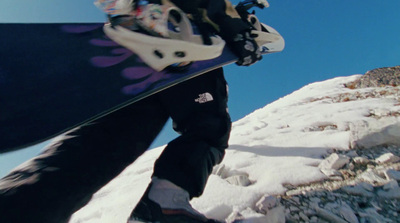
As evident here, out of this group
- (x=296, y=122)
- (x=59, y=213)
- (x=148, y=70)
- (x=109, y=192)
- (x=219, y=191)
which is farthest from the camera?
(x=296, y=122)

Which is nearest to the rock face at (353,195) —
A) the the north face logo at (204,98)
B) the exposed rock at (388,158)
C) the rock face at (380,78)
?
the exposed rock at (388,158)

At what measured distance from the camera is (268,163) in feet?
8.35

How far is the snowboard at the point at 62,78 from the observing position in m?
1.05

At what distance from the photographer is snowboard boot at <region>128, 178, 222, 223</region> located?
1.20 meters

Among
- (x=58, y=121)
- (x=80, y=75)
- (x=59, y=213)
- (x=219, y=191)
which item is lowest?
(x=219, y=191)

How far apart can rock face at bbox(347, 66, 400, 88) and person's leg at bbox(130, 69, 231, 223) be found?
272 inches

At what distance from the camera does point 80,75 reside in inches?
47.1

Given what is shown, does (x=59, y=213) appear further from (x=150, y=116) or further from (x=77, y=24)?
(x=77, y=24)

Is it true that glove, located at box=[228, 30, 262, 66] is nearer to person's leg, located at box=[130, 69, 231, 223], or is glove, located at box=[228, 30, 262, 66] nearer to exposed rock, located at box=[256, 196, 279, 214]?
person's leg, located at box=[130, 69, 231, 223]

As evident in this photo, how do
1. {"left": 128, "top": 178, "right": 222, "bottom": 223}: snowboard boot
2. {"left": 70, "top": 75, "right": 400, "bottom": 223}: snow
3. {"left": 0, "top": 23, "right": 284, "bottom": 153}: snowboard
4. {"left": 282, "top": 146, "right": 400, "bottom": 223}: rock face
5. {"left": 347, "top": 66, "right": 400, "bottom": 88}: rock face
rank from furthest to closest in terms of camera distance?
{"left": 347, "top": 66, "right": 400, "bottom": 88}: rock face → {"left": 70, "top": 75, "right": 400, "bottom": 223}: snow → {"left": 282, "top": 146, "right": 400, "bottom": 223}: rock face → {"left": 128, "top": 178, "right": 222, "bottom": 223}: snowboard boot → {"left": 0, "top": 23, "right": 284, "bottom": 153}: snowboard

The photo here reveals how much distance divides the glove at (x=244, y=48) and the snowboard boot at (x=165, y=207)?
86cm

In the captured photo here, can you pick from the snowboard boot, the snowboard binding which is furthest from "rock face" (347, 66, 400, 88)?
the snowboard boot

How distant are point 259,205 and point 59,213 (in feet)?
3.97

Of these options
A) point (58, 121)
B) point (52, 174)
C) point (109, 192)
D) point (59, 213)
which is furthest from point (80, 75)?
point (109, 192)
